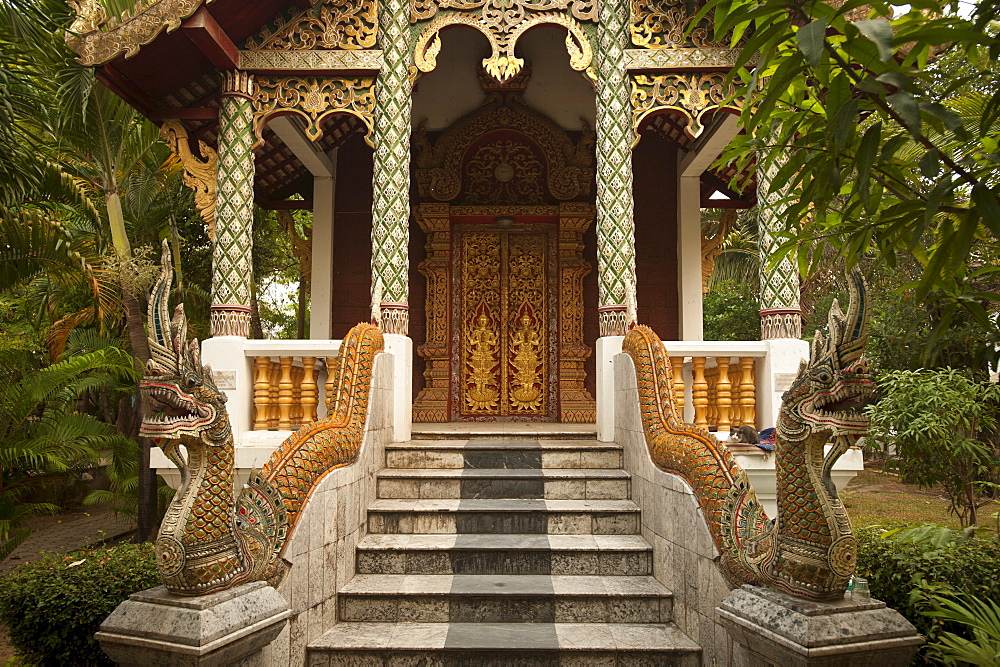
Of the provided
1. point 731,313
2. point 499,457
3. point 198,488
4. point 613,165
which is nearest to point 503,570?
point 499,457

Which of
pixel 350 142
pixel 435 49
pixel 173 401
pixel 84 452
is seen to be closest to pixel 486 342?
pixel 350 142

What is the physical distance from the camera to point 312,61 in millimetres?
6570

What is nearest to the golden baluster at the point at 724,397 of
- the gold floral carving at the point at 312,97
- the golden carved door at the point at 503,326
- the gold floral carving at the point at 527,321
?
the golden carved door at the point at 503,326

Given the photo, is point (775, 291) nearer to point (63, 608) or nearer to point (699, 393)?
point (699, 393)

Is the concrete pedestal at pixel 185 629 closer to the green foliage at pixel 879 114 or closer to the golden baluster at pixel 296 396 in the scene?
the green foliage at pixel 879 114

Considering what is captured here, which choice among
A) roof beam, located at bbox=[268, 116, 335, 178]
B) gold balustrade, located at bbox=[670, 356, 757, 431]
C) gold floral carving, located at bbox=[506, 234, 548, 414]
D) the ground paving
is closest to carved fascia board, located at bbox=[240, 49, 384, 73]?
roof beam, located at bbox=[268, 116, 335, 178]

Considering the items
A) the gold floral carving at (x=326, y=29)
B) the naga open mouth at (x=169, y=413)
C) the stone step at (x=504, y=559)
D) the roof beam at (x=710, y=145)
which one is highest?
the gold floral carving at (x=326, y=29)

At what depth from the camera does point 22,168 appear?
596 cm

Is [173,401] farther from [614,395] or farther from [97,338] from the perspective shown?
[97,338]

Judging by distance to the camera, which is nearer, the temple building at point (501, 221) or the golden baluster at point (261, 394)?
the golden baluster at point (261, 394)

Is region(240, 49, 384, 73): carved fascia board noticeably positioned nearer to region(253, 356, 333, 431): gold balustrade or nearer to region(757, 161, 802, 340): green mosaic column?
region(253, 356, 333, 431): gold balustrade

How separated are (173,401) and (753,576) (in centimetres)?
272

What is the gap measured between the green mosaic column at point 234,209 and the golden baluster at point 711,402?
4123mm

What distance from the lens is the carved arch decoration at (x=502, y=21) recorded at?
676 centimetres
